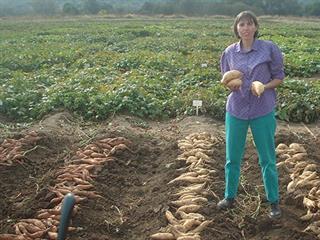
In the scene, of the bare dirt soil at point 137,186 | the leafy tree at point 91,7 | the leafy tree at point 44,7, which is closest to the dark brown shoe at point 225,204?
the bare dirt soil at point 137,186

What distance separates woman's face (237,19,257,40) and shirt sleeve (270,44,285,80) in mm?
232

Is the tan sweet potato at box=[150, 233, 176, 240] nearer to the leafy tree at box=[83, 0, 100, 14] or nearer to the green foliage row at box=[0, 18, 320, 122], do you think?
the green foliage row at box=[0, 18, 320, 122]

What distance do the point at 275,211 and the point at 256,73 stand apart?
1337 mm

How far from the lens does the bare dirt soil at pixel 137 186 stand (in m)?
4.64

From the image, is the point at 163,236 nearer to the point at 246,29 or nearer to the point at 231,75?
the point at 231,75

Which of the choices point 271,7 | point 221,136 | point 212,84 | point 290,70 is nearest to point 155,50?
point 290,70

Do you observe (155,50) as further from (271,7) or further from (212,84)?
(271,7)

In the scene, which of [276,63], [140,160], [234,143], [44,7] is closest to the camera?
[276,63]

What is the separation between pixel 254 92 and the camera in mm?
4375

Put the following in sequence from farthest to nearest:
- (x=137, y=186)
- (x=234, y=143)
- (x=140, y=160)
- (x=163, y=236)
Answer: (x=140, y=160), (x=137, y=186), (x=234, y=143), (x=163, y=236)

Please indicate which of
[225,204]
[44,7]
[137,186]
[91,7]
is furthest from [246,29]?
[44,7]

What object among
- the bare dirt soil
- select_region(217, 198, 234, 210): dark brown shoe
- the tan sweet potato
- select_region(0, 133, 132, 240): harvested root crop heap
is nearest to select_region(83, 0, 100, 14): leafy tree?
the bare dirt soil

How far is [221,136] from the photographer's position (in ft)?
24.5

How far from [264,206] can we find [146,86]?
19.2ft
